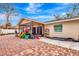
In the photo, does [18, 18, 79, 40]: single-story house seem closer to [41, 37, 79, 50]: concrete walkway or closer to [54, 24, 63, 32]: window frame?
[54, 24, 63, 32]: window frame

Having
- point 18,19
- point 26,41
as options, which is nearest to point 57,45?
point 26,41

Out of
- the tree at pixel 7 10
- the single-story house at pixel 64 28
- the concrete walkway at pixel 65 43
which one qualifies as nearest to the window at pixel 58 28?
the single-story house at pixel 64 28

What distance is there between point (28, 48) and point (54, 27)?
0.60 metres

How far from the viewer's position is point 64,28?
3.35 metres

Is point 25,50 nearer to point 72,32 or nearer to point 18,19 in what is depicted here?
point 18,19

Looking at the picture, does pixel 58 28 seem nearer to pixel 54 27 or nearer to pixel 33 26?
pixel 54 27

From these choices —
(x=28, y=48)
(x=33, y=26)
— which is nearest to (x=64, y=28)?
(x=33, y=26)

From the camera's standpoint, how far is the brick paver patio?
326cm

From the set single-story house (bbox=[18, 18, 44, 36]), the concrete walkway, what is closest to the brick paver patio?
the concrete walkway

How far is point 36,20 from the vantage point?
3365 mm

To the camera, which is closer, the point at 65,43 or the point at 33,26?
the point at 65,43

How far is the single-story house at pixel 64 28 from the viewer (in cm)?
324

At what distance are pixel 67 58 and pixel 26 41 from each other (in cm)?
78

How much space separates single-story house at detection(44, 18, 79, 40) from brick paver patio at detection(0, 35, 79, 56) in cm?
24
